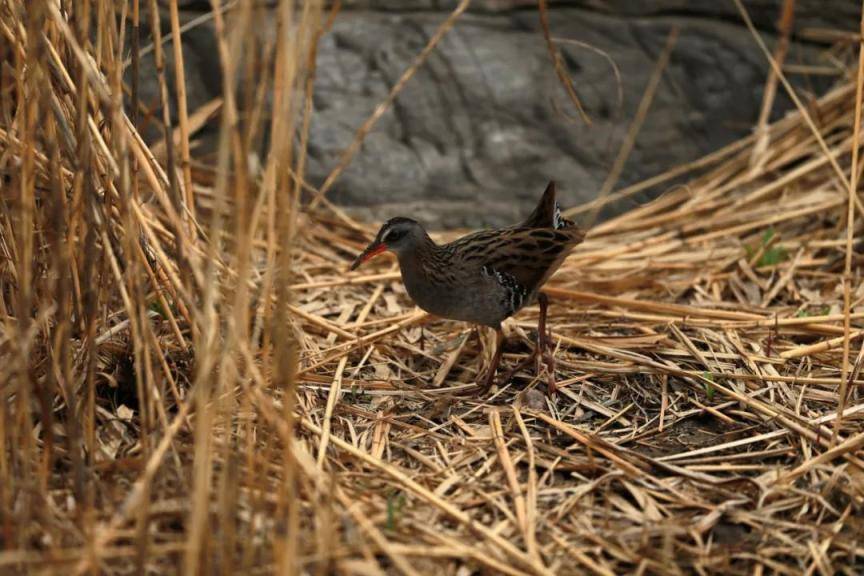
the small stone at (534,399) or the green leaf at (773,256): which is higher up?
the green leaf at (773,256)

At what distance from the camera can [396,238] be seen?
3.98 meters

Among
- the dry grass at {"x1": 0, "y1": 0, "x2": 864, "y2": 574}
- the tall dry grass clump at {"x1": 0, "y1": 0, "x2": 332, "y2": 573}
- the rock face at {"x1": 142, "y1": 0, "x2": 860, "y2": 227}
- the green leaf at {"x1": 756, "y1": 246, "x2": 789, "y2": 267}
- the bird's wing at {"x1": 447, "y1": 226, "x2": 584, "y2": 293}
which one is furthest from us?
the rock face at {"x1": 142, "y1": 0, "x2": 860, "y2": 227}

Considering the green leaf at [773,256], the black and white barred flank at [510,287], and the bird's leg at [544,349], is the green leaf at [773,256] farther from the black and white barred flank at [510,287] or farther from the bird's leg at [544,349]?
the black and white barred flank at [510,287]

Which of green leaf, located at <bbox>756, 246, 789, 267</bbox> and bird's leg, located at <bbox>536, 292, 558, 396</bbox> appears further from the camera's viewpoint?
green leaf, located at <bbox>756, 246, 789, 267</bbox>

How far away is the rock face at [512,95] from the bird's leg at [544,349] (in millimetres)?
1628

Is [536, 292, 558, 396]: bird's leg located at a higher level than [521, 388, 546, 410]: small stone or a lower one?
higher

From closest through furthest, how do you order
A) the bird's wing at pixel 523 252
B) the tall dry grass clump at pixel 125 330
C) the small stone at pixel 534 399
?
the tall dry grass clump at pixel 125 330, the small stone at pixel 534 399, the bird's wing at pixel 523 252

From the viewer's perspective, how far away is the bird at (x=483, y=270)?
3953 mm

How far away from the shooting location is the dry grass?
2.62m

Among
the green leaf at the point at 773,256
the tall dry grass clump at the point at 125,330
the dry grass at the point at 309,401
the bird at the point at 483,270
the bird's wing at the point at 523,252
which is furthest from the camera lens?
the green leaf at the point at 773,256

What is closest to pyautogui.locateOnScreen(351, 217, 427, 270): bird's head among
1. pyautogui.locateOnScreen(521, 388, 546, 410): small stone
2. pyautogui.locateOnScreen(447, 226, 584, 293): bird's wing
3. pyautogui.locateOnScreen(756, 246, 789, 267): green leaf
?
pyautogui.locateOnScreen(447, 226, 584, 293): bird's wing

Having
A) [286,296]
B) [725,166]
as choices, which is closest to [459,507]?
[286,296]

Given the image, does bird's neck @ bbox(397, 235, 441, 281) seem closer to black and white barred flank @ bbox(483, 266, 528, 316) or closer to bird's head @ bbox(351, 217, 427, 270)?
bird's head @ bbox(351, 217, 427, 270)

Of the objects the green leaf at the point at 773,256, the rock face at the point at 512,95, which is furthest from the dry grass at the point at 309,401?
the rock face at the point at 512,95
